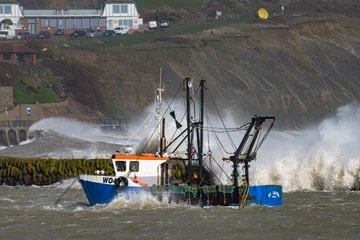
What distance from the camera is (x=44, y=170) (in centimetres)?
7125

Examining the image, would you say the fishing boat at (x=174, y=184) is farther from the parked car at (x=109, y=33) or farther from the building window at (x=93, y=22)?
the building window at (x=93, y=22)

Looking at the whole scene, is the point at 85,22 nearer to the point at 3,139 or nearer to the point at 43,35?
the point at 43,35

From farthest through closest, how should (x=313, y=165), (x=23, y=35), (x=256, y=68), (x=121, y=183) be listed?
(x=23, y=35)
(x=256, y=68)
(x=313, y=165)
(x=121, y=183)

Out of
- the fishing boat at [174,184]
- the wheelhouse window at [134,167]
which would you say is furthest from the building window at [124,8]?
the wheelhouse window at [134,167]

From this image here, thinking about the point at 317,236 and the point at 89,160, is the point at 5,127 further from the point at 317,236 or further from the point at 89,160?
the point at 317,236

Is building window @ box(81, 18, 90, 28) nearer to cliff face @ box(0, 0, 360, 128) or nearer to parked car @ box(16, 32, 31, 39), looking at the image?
parked car @ box(16, 32, 31, 39)

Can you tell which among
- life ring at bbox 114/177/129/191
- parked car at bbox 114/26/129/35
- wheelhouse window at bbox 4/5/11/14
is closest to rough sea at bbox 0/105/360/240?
life ring at bbox 114/177/129/191

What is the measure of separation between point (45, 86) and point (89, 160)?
60586 millimetres

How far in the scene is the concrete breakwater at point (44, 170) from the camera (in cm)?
7062

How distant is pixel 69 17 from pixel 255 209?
105597 mm

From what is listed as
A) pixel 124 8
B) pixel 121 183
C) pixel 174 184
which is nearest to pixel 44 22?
pixel 124 8

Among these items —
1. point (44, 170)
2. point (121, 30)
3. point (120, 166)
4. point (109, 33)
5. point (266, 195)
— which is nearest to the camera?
point (266, 195)

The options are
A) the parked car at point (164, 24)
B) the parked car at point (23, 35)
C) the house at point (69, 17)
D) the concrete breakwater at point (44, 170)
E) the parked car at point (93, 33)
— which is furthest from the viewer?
the parked car at point (164, 24)

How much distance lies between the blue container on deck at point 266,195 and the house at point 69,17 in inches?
4039
